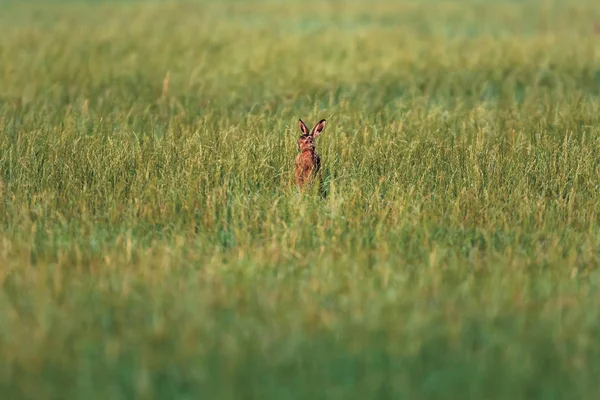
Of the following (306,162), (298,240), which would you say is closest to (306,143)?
(306,162)

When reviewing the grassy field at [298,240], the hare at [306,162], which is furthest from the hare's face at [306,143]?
the grassy field at [298,240]

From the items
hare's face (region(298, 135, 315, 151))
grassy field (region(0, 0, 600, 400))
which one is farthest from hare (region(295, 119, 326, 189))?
grassy field (region(0, 0, 600, 400))

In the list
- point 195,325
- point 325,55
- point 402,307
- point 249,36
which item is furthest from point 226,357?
point 249,36

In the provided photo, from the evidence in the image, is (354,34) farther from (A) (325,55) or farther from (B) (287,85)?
(B) (287,85)

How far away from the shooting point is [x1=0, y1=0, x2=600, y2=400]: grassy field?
4477 mm

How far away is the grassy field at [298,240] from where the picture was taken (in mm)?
4477

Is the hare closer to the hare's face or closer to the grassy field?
the hare's face

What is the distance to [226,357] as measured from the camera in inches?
178

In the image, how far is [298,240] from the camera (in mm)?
6457

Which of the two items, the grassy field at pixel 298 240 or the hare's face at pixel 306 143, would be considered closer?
the grassy field at pixel 298 240

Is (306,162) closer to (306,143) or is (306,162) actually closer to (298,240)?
(306,143)

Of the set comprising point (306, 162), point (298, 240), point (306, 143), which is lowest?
point (298, 240)

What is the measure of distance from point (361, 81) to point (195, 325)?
827 centimetres

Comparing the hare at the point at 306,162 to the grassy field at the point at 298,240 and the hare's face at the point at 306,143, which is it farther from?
the grassy field at the point at 298,240
